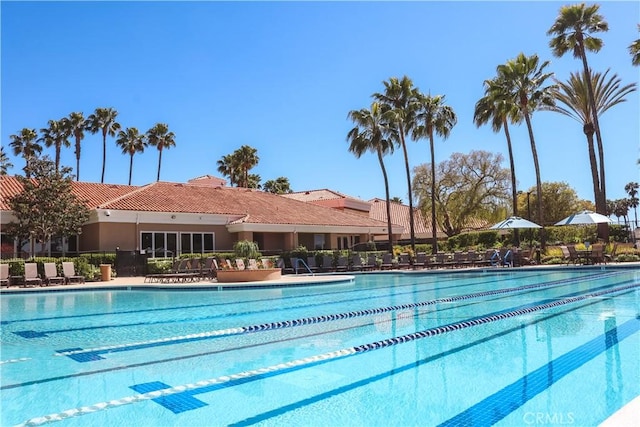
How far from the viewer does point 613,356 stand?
269 inches

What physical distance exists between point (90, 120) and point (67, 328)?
4496cm

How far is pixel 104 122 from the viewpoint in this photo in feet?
166

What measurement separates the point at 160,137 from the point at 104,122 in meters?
5.48

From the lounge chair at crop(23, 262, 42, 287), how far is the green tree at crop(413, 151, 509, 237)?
32.2 meters

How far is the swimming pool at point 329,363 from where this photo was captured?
5051mm

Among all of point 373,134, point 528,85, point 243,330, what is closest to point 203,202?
point 373,134

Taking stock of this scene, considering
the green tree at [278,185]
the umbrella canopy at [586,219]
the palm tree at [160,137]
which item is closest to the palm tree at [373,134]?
the umbrella canopy at [586,219]

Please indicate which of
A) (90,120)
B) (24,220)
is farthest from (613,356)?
(90,120)

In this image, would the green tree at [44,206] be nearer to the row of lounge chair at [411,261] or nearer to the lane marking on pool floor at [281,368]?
the row of lounge chair at [411,261]

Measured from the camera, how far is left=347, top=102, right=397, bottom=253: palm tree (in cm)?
3466

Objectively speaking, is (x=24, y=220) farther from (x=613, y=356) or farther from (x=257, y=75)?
(x=613, y=356)

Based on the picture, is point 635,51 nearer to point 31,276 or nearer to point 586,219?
point 586,219

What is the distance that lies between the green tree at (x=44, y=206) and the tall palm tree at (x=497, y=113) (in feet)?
78.0

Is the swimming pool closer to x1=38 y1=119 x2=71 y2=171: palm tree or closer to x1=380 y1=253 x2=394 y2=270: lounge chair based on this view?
x1=380 y1=253 x2=394 y2=270: lounge chair
